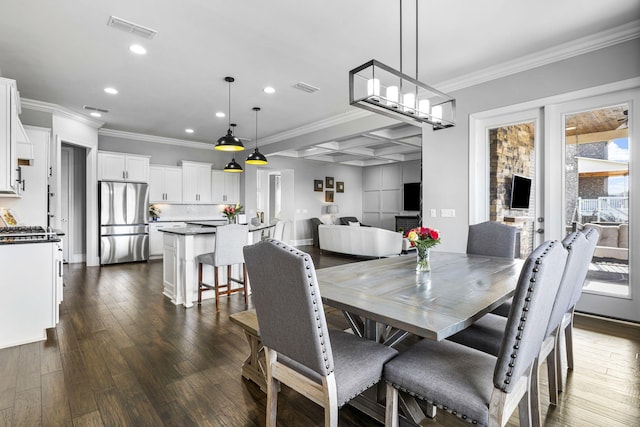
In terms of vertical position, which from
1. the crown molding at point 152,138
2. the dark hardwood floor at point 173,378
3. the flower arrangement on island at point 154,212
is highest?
the crown molding at point 152,138

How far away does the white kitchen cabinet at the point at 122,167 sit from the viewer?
6402mm

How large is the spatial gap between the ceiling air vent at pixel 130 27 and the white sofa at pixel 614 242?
4.61 meters

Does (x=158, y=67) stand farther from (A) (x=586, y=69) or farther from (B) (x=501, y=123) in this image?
(A) (x=586, y=69)

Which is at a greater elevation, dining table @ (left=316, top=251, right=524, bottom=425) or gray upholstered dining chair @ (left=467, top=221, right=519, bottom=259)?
gray upholstered dining chair @ (left=467, top=221, right=519, bottom=259)

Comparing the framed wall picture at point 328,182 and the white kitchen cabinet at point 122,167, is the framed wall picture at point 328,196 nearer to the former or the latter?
the framed wall picture at point 328,182

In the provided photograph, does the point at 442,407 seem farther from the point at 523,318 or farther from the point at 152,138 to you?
the point at 152,138

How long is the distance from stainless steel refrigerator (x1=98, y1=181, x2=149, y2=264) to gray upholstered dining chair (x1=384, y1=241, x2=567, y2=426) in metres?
6.63

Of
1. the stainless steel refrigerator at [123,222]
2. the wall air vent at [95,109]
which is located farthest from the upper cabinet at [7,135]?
the stainless steel refrigerator at [123,222]

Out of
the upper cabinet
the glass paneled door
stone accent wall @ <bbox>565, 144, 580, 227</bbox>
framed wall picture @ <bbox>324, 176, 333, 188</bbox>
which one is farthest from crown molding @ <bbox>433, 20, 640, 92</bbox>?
framed wall picture @ <bbox>324, 176, 333, 188</bbox>

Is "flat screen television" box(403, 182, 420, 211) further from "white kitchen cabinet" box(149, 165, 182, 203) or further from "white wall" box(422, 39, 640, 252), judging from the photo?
"white kitchen cabinet" box(149, 165, 182, 203)

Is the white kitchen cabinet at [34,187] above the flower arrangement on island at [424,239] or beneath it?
above

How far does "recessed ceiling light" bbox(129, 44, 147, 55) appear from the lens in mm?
3309

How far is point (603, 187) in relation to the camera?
3281 millimetres

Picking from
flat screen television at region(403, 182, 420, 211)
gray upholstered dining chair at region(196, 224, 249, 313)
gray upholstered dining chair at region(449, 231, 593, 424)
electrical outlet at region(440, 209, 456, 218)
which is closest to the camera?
gray upholstered dining chair at region(449, 231, 593, 424)
